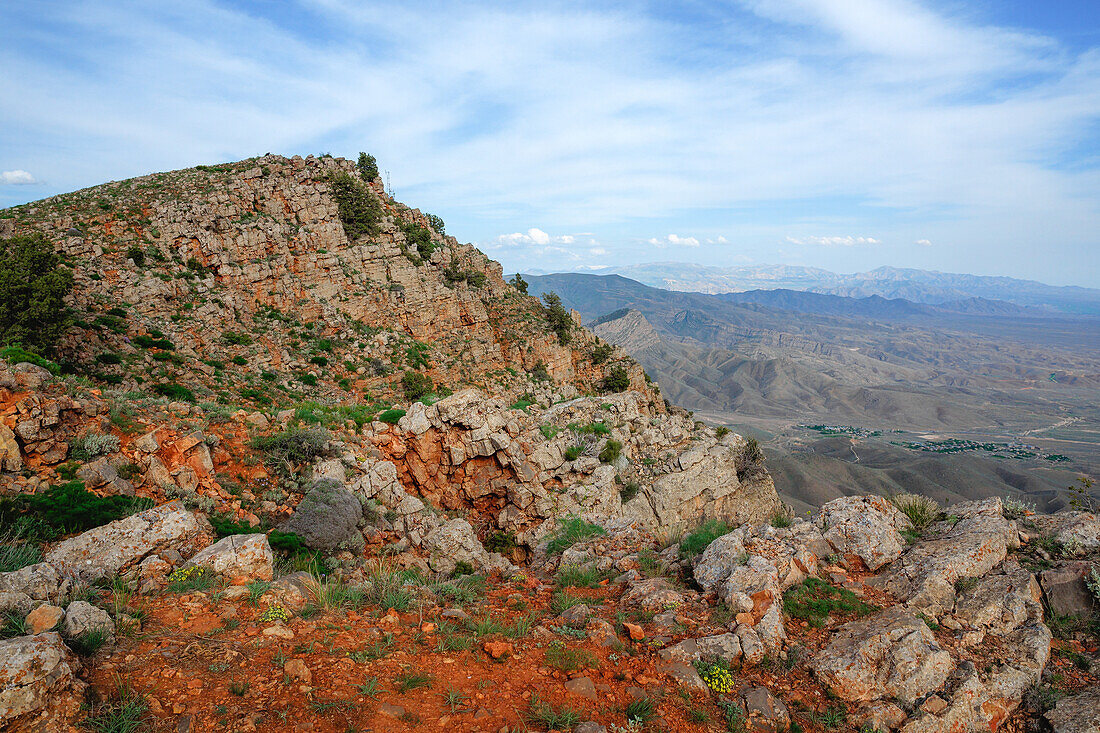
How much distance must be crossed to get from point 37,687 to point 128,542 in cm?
383

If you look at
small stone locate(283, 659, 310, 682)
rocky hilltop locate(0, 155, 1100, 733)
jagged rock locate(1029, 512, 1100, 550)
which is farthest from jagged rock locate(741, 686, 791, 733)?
jagged rock locate(1029, 512, 1100, 550)

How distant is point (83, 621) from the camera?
500 cm

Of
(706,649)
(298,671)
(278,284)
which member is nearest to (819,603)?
(706,649)

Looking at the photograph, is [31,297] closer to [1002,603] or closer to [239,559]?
[239,559]

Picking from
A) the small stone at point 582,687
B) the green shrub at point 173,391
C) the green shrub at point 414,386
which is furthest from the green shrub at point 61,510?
the green shrub at point 414,386

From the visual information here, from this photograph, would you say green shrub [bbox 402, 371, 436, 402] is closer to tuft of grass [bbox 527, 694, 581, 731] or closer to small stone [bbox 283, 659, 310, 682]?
small stone [bbox 283, 659, 310, 682]

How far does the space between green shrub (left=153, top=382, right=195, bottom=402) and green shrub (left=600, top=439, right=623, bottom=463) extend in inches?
678

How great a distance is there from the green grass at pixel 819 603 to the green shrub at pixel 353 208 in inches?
1349

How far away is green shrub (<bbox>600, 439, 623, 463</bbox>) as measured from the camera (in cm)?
1983

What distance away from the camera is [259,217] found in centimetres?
3089

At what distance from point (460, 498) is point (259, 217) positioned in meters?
26.1

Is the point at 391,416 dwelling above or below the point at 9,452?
below

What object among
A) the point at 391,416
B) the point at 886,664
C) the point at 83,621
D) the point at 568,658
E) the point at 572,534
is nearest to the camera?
the point at 83,621

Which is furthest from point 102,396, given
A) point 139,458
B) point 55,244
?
point 55,244
